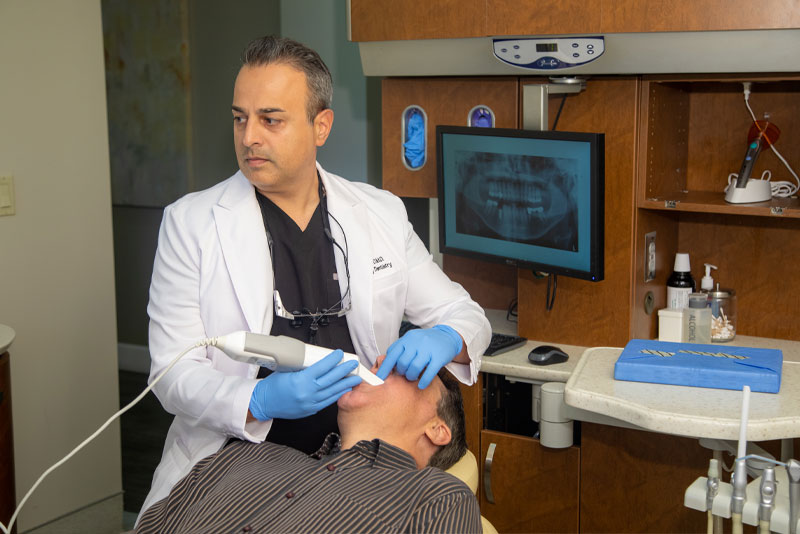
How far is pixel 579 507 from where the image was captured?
2.39 meters

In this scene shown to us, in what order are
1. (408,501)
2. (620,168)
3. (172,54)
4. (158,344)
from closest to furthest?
(408,501) < (158,344) < (620,168) < (172,54)

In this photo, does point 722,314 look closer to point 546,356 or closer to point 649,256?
point 649,256

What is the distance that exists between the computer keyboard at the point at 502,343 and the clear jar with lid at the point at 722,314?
51cm

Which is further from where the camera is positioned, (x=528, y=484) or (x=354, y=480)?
(x=528, y=484)

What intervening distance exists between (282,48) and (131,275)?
116 inches

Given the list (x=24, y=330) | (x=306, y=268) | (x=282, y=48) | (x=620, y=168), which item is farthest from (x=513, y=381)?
(x=24, y=330)

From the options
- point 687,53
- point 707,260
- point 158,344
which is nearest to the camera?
point 158,344

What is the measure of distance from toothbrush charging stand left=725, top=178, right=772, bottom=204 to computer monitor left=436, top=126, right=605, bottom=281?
390 millimetres

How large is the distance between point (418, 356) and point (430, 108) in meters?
1.09

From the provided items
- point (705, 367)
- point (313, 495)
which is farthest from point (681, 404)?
point (313, 495)

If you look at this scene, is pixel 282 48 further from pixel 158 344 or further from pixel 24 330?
pixel 24 330

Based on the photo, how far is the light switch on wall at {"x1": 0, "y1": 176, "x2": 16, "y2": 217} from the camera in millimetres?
2635

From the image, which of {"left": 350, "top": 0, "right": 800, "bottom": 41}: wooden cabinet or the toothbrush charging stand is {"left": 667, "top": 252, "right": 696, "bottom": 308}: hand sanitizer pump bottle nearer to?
the toothbrush charging stand

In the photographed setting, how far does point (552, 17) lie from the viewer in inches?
88.3
